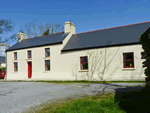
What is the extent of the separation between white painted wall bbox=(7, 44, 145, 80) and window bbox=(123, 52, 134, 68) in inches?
15.1

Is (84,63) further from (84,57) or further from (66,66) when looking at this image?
(66,66)

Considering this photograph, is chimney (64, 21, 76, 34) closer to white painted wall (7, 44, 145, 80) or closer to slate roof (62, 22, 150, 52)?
slate roof (62, 22, 150, 52)

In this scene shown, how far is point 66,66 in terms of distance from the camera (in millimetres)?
16328

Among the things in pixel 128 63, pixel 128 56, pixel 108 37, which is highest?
pixel 108 37

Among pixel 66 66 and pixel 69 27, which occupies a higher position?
pixel 69 27

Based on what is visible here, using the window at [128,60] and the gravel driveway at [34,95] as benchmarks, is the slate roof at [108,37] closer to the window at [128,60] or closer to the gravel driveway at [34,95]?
the window at [128,60]

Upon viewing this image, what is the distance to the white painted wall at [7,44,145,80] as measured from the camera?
12711 millimetres

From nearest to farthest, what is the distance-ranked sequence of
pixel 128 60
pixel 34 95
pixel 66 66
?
pixel 34 95 < pixel 128 60 < pixel 66 66

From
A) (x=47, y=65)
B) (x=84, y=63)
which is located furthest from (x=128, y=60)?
(x=47, y=65)

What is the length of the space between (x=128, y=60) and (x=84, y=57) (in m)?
5.04

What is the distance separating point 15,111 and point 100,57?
35.9 ft

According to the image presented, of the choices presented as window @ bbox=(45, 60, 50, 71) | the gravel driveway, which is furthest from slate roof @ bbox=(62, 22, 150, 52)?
the gravel driveway

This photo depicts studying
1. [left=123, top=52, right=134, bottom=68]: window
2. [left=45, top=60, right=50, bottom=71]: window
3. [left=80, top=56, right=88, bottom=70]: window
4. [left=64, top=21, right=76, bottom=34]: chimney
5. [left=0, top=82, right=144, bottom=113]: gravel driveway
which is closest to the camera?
[left=0, top=82, right=144, bottom=113]: gravel driveway

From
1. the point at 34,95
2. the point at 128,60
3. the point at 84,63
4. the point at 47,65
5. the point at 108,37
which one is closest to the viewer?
the point at 34,95
